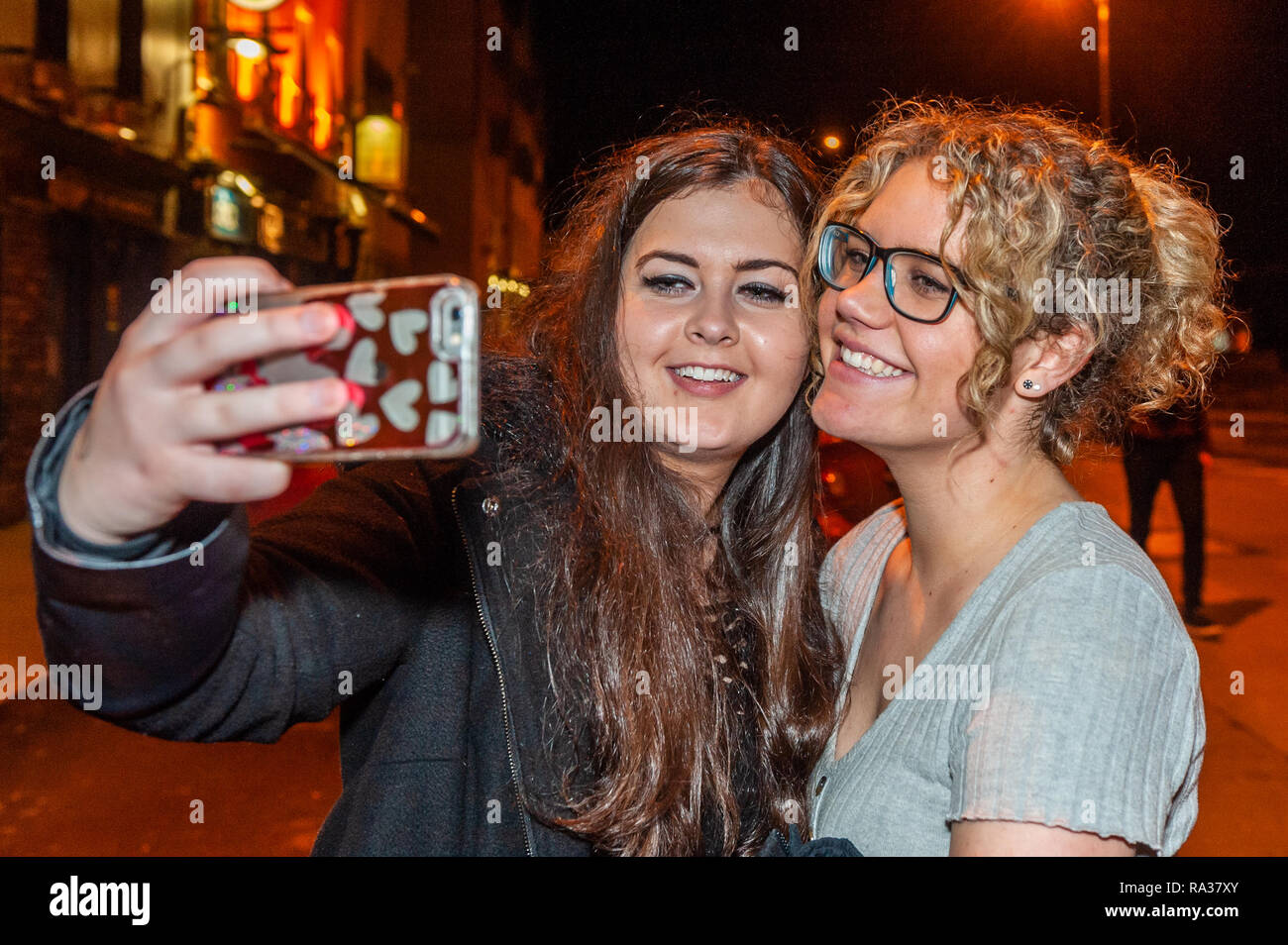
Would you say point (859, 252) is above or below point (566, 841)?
above

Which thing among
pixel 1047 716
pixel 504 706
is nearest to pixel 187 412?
pixel 504 706

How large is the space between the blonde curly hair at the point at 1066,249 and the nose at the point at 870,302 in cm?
17

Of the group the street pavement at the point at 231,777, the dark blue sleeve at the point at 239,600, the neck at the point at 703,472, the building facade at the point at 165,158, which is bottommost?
the street pavement at the point at 231,777

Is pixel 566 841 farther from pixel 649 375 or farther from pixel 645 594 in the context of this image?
pixel 649 375

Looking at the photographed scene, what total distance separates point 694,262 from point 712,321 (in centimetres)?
17

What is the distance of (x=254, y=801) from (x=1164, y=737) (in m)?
4.24

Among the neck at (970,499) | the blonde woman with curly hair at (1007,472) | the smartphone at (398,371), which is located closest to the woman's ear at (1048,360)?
the blonde woman with curly hair at (1007,472)

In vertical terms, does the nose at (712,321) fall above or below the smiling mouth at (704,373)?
above

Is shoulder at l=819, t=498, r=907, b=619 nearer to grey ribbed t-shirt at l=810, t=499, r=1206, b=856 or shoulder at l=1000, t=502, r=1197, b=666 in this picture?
grey ribbed t-shirt at l=810, t=499, r=1206, b=856

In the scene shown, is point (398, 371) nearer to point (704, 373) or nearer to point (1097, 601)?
point (1097, 601)

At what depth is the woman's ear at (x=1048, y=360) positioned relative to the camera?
2.16 meters

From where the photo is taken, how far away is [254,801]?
472 cm

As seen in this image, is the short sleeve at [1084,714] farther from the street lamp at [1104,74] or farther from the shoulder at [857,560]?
the street lamp at [1104,74]
